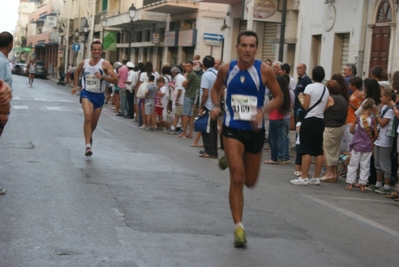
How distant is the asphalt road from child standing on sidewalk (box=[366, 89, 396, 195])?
0.40 metres

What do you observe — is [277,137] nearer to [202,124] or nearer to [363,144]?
→ [202,124]

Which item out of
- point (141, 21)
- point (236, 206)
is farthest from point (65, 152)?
point (141, 21)

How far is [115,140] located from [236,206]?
915cm

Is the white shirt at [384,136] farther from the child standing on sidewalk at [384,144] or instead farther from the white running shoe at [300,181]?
the white running shoe at [300,181]

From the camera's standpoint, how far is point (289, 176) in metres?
12.8

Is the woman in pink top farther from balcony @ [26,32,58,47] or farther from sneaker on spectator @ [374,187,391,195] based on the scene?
balcony @ [26,32,58,47]

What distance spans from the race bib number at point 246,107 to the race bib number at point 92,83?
6.21 m

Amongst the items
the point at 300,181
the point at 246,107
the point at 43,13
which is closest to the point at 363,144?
the point at 300,181

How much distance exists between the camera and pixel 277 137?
14.6 metres

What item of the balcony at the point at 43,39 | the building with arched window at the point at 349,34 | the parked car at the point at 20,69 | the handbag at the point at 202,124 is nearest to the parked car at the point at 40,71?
the parked car at the point at 20,69

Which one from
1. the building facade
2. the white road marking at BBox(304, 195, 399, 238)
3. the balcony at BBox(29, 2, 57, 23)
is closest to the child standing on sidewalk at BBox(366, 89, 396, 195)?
the white road marking at BBox(304, 195, 399, 238)

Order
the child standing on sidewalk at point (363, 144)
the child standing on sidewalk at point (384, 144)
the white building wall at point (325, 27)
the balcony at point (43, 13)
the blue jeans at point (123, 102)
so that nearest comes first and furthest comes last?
the child standing on sidewalk at point (384, 144), the child standing on sidewalk at point (363, 144), the white building wall at point (325, 27), the blue jeans at point (123, 102), the balcony at point (43, 13)

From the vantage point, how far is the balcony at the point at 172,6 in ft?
128

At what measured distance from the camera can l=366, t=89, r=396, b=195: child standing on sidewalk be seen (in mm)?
11541
